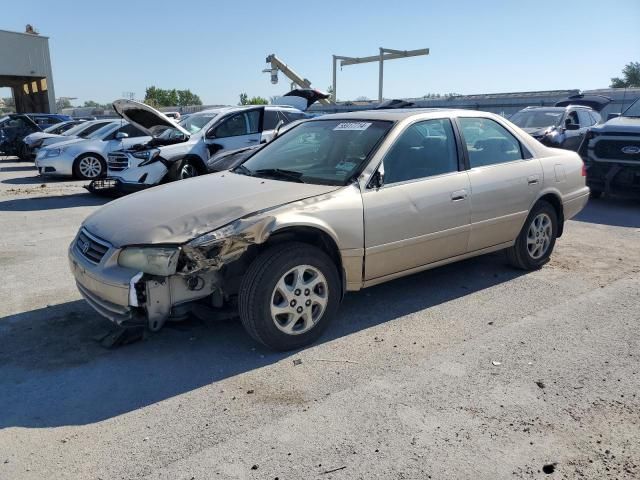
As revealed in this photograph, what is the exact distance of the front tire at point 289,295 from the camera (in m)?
3.55

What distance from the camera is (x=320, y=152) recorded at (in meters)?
4.67

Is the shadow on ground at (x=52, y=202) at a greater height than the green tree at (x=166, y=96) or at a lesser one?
lesser

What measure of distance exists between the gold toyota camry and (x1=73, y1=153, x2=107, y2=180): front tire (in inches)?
375

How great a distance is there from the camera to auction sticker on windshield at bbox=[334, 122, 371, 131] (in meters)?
4.61

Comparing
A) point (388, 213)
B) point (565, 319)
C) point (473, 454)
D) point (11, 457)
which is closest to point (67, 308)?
point (11, 457)

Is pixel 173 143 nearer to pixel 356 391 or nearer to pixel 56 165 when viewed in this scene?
pixel 56 165

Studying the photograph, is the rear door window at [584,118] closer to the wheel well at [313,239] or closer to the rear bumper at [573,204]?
the rear bumper at [573,204]

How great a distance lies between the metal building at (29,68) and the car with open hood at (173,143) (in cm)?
2674

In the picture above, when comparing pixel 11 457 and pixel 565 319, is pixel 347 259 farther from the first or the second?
pixel 11 457

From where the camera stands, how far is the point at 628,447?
2.71 m

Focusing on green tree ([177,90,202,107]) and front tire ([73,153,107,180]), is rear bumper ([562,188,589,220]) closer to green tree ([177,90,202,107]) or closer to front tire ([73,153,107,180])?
front tire ([73,153,107,180])

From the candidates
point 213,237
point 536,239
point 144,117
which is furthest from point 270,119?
point 213,237

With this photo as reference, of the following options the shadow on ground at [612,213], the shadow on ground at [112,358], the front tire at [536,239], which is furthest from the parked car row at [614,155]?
the shadow on ground at [112,358]

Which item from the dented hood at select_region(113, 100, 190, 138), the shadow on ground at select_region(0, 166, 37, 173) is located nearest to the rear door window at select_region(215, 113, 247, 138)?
the dented hood at select_region(113, 100, 190, 138)
